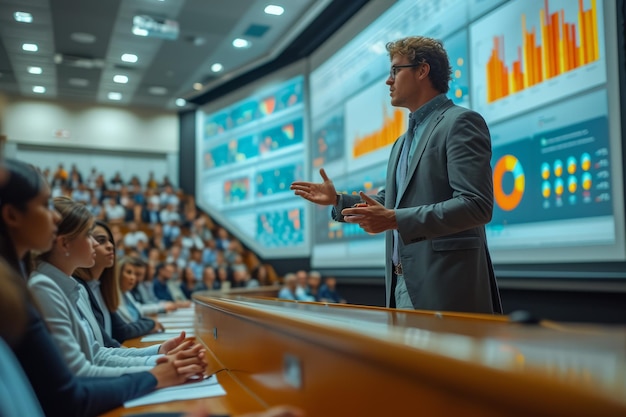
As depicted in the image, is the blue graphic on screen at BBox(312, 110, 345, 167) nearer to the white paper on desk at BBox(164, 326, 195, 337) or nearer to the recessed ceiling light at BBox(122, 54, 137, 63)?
the recessed ceiling light at BBox(122, 54, 137, 63)

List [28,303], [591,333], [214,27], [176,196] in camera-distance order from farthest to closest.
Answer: [176,196] < [214,27] < [28,303] < [591,333]

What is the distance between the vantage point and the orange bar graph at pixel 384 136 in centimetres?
570

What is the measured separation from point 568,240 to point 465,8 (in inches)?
85.2

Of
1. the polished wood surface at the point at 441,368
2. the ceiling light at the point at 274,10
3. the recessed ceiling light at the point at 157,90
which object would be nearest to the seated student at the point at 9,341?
the polished wood surface at the point at 441,368

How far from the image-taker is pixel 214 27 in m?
8.25

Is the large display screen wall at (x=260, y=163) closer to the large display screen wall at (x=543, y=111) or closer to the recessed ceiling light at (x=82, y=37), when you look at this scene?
the recessed ceiling light at (x=82, y=37)

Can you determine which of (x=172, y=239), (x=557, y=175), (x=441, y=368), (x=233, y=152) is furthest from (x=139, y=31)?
(x=441, y=368)

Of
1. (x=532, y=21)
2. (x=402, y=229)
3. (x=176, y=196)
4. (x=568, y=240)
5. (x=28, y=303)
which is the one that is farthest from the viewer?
(x=176, y=196)

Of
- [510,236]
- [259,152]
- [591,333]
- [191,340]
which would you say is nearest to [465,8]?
Answer: [510,236]

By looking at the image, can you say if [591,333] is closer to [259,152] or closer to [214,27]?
[214,27]

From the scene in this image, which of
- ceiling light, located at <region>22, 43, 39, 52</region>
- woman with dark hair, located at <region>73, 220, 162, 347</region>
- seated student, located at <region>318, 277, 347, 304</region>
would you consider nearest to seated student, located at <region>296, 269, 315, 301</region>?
seated student, located at <region>318, 277, 347, 304</region>

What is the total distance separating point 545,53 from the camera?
12.5 feet

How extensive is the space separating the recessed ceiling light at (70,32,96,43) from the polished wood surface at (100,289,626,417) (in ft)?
27.6

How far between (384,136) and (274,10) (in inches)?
109
